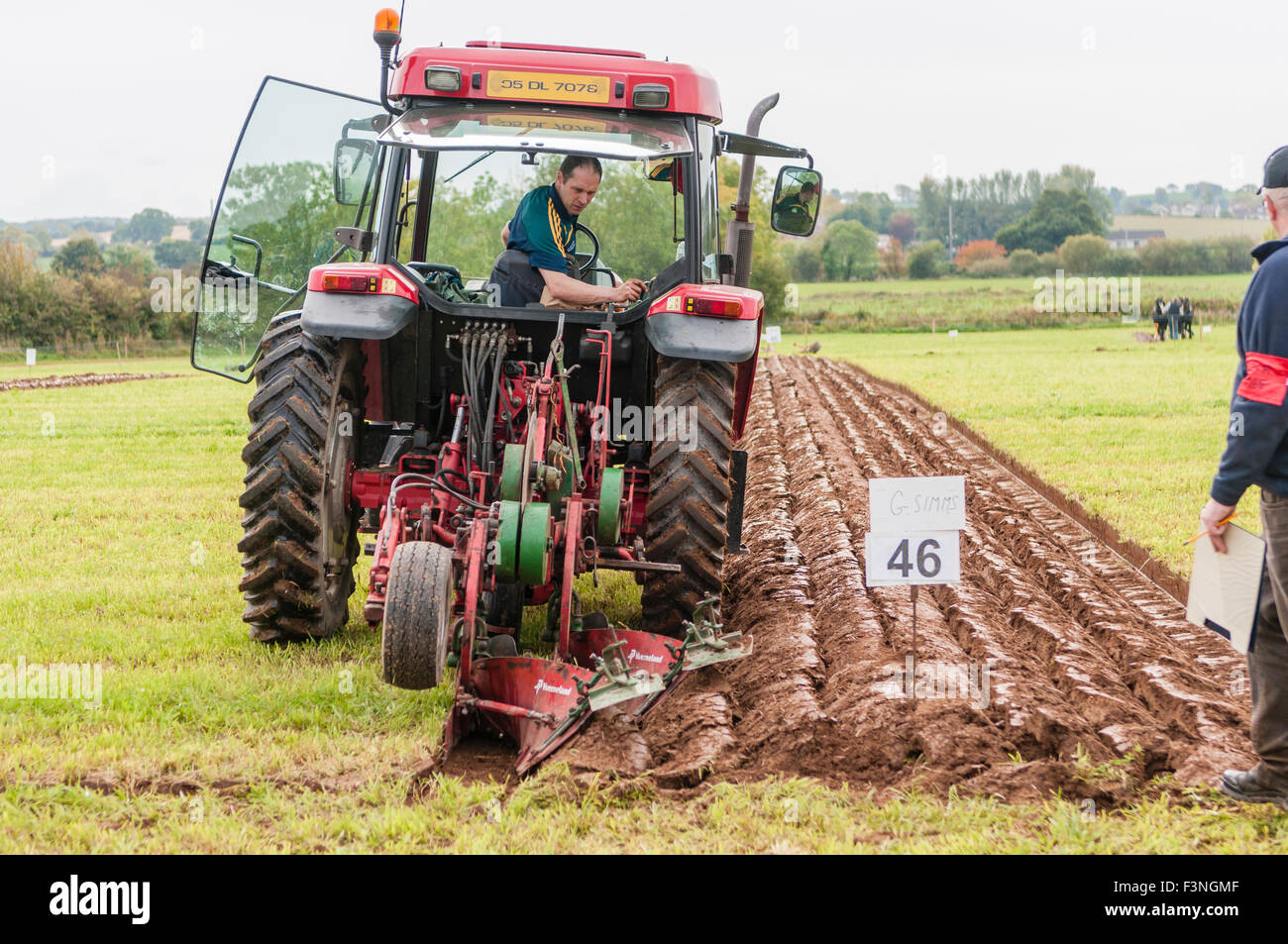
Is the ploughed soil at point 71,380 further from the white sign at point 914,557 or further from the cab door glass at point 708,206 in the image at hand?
the white sign at point 914,557

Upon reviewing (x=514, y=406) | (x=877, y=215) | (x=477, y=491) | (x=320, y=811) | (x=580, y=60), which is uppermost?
(x=877, y=215)

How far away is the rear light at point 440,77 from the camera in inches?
211

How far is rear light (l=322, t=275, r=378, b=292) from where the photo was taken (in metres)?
5.34

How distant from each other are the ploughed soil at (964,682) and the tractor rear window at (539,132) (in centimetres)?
226

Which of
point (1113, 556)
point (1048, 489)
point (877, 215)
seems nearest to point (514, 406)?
point (1113, 556)

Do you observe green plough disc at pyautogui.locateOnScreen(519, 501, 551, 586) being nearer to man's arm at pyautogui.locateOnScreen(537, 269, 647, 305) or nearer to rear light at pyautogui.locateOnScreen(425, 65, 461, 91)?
man's arm at pyautogui.locateOnScreen(537, 269, 647, 305)

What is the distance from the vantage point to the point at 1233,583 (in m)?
3.96

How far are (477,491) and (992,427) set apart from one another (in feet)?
36.9

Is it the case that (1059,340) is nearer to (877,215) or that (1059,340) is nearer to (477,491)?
(477,491)

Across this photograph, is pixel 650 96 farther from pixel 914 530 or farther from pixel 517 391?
pixel 914 530

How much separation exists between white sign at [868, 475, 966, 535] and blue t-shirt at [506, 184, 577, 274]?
5.87ft

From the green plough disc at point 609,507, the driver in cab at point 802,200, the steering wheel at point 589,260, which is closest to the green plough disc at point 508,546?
the green plough disc at point 609,507

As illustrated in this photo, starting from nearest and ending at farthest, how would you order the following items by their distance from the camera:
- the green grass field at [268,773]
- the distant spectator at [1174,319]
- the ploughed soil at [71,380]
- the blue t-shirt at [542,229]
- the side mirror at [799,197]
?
the green grass field at [268,773], the blue t-shirt at [542,229], the side mirror at [799,197], the ploughed soil at [71,380], the distant spectator at [1174,319]

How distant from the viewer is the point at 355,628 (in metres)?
5.96
